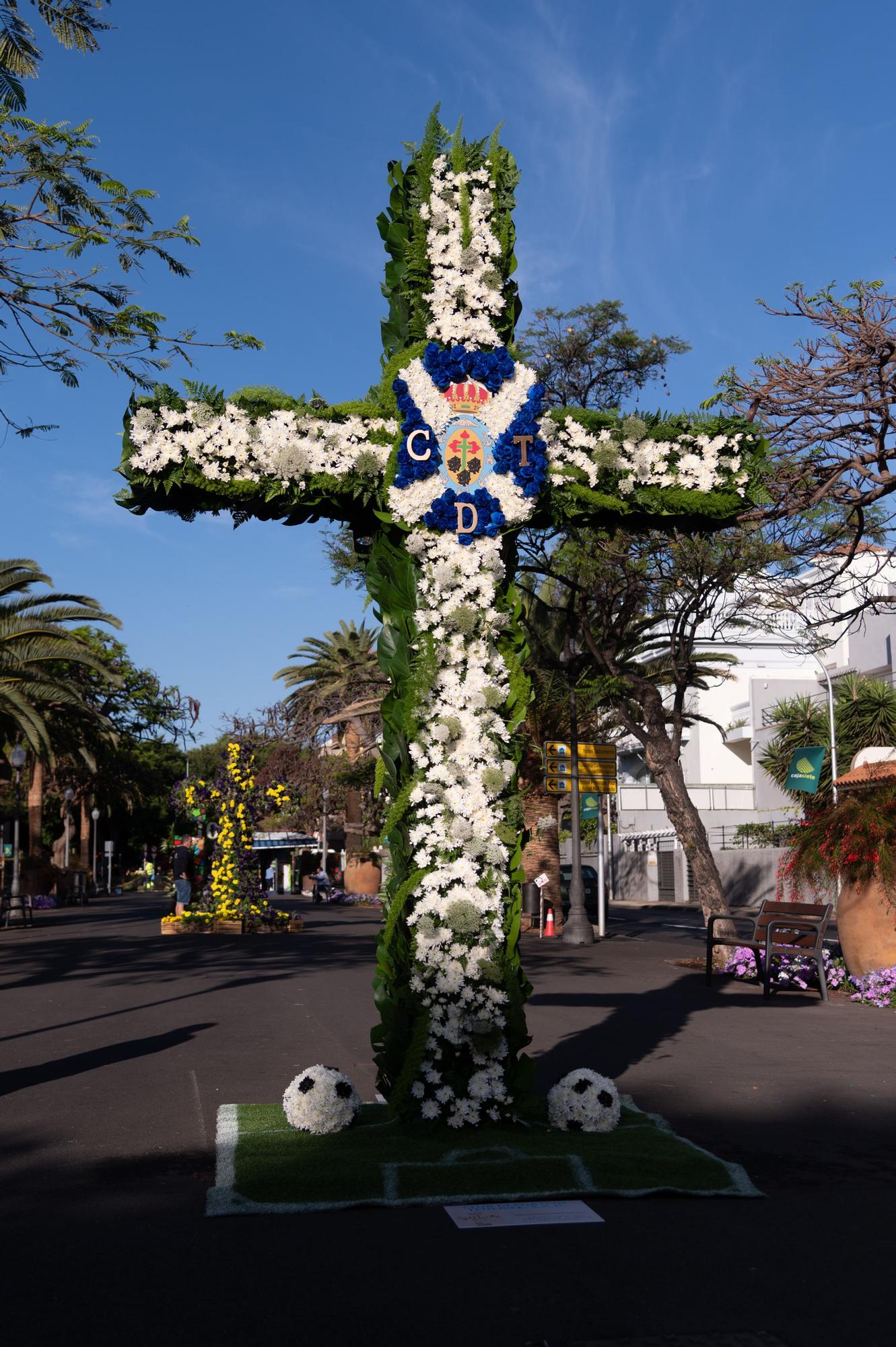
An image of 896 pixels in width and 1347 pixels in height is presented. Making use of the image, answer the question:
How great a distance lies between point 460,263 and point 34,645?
25650 millimetres

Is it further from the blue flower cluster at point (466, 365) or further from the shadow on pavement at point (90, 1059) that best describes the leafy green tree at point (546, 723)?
the blue flower cluster at point (466, 365)

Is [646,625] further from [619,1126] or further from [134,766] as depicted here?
[134,766]

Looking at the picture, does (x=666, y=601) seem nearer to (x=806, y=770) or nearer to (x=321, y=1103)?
(x=806, y=770)

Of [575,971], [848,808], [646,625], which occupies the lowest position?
[575,971]

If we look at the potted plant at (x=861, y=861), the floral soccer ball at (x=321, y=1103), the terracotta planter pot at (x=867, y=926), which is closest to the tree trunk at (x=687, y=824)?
the potted plant at (x=861, y=861)

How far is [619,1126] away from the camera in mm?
6605

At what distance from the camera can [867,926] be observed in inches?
500

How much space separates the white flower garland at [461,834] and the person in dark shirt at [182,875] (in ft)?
67.4

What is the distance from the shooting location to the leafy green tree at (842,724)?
36.9 metres

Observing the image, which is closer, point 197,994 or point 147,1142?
point 147,1142

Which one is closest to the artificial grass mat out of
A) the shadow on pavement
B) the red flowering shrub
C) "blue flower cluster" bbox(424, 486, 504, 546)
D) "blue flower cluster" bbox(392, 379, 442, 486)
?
the shadow on pavement

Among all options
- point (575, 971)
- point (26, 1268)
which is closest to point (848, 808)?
point (575, 971)

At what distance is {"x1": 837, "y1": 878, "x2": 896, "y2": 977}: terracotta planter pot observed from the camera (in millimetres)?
12500

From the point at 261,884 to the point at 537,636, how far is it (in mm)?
7962
